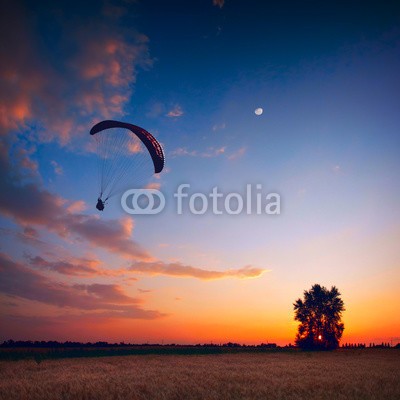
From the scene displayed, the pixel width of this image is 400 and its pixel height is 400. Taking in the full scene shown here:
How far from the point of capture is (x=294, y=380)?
15.6m

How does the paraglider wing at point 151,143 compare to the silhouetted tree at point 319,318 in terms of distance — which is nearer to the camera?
the paraglider wing at point 151,143

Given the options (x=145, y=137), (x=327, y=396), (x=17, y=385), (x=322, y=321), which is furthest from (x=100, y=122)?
(x=322, y=321)

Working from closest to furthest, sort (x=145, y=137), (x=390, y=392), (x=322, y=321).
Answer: (x=390, y=392)
(x=145, y=137)
(x=322, y=321)

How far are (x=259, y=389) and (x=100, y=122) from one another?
2115 cm

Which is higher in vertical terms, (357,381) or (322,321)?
(322,321)

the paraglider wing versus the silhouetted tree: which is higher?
the paraglider wing

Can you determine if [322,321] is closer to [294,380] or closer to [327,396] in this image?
[294,380]

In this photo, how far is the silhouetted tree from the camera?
62312mm

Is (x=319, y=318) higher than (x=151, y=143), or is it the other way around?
(x=151, y=143)

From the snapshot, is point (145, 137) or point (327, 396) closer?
point (327, 396)

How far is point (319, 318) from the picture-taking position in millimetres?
64312

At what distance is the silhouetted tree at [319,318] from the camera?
204 feet

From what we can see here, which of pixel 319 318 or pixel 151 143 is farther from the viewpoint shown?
pixel 319 318

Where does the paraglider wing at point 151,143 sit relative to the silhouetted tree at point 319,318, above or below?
above
